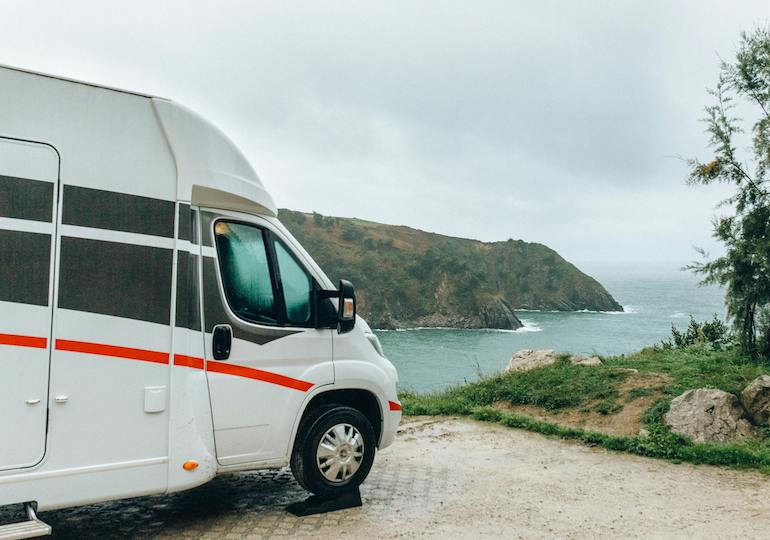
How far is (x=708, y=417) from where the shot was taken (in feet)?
29.6

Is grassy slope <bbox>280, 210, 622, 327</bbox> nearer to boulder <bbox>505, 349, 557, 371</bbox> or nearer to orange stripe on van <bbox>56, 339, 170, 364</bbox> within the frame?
boulder <bbox>505, 349, 557, 371</bbox>

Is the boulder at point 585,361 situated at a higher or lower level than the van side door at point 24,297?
lower

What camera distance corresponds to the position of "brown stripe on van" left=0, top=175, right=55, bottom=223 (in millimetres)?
4270

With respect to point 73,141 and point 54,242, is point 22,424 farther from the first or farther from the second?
point 73,141

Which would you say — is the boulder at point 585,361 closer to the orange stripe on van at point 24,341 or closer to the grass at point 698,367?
the grass at point 698,367

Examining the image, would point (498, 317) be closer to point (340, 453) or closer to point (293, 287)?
point (340, 453)

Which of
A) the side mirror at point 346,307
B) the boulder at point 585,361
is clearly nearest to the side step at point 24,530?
the side mirror at point 346,307

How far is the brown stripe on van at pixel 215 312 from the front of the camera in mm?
5102

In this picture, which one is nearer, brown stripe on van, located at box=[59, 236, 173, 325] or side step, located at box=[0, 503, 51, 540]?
side step, located at box=[0, 503, 51, 540]

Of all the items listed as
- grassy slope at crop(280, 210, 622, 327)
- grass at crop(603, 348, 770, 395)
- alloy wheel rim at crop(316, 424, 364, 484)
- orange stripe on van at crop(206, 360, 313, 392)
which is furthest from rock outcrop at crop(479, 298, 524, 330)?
orange stripe on van at crop(206, 360, 313, 392)

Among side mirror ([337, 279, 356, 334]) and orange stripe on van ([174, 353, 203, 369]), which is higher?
side mirror ([337, 279, 356, 334])

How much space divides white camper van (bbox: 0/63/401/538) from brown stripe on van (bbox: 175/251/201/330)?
0.03ft

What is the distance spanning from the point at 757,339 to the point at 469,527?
10.6 metres

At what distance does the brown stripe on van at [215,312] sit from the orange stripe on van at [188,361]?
242mm
